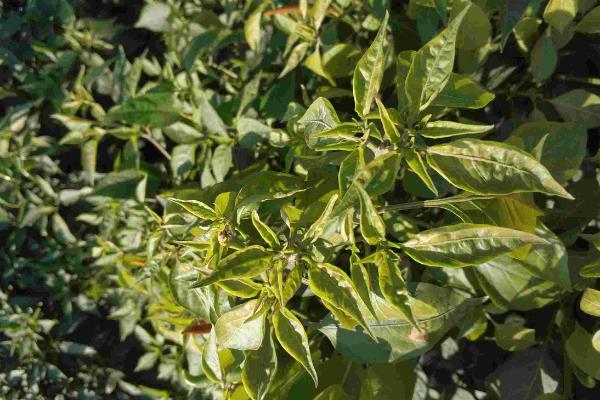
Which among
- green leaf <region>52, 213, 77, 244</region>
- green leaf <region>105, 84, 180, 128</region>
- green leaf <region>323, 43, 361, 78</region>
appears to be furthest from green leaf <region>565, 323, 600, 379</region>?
green leaf <region>52, 213, 77, 244</region>

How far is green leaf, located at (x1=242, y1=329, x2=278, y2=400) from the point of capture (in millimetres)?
730

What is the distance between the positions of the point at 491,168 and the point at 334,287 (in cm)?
22

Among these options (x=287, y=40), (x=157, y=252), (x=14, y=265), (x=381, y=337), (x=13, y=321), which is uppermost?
(x=287, y=40)

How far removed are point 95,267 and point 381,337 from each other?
1.00 meters

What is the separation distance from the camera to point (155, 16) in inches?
53.7

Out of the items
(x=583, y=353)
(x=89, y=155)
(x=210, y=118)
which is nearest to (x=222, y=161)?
(x=210, y=118)

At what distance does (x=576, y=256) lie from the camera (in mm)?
945

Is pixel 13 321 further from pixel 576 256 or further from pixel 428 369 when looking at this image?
pixel 576 256

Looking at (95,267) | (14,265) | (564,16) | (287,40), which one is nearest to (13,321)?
(14,265)

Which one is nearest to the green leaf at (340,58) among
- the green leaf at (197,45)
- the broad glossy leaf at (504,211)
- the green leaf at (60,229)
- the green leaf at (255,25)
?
the green leaf at (255,25)

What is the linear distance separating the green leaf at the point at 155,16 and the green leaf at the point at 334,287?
3.04 feet

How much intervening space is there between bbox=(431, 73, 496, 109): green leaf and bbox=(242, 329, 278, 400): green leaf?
37cm

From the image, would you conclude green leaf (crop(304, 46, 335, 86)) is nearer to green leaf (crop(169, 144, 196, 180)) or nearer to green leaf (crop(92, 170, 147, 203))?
green leaf (crop(169, 144, 196, 180))

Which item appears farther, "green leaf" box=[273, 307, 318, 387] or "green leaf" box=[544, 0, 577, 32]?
"green leaf" box=[544, 0, 577, 32]
